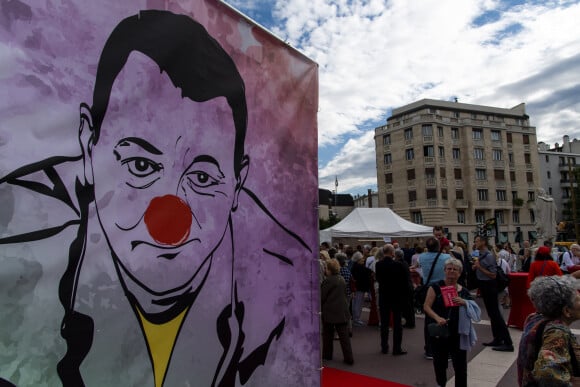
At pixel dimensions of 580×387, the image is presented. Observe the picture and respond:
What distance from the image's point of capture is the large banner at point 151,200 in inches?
67.4

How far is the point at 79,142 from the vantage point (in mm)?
1928

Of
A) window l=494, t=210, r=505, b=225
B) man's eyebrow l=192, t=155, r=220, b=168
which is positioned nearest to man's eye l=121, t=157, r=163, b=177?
man's eyebrow l=192, t=155, r=220, b=168

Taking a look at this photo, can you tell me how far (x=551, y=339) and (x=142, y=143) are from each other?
2.59 m

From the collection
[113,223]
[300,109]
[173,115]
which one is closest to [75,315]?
[113,223]

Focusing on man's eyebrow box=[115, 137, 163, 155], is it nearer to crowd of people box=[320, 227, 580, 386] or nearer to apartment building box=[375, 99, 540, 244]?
crowd of people box=[320, 227, 580, 386]

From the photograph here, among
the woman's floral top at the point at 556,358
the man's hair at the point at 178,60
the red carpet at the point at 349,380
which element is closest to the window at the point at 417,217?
the red carpet at the point at 349,380

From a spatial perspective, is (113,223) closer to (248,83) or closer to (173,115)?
(173,115)

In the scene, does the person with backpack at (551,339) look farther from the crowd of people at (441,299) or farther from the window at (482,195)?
the window at (482,195)

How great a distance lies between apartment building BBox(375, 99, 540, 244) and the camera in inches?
1833

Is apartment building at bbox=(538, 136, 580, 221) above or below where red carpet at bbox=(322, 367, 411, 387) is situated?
above

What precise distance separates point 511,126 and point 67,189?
59.7m

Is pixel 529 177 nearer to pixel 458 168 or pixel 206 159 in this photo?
pixel 458 168

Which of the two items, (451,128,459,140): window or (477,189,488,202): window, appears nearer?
(477,189,488,202): window

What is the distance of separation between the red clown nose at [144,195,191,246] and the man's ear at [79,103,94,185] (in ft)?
1.20
